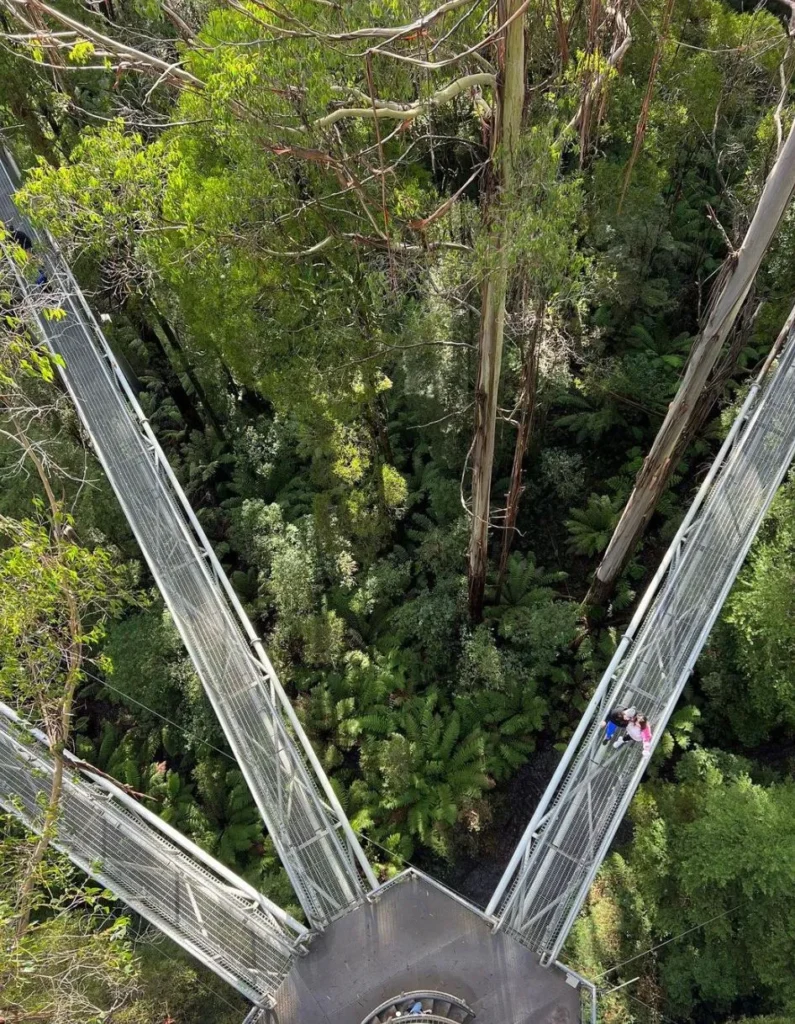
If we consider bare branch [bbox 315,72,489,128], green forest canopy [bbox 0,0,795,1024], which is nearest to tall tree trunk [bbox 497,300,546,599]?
green forest canopy [bbox 0,0,795,1024]

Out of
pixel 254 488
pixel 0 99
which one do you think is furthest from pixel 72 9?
pixel 254 488

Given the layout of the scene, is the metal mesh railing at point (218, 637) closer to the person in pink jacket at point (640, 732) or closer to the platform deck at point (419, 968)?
the platform deck at point (419, 968)

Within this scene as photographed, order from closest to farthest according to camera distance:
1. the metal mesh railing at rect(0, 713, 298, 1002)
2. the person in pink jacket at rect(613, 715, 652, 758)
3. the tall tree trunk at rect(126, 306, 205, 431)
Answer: the metal mesh railing at rect(0, 713, 298, 1002) → the person in pink jacket at rect(613, 715, 652, 758) → the tall tree trunk at rect(126, 306, 205, 431)

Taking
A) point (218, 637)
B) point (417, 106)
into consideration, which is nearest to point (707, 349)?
point (417, 106)

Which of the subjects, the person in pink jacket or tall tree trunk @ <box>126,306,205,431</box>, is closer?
the person in pink jacket

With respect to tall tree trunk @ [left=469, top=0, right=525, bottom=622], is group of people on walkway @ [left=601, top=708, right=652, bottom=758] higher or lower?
lower

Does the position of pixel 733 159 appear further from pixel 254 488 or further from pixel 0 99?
pixel 0 99

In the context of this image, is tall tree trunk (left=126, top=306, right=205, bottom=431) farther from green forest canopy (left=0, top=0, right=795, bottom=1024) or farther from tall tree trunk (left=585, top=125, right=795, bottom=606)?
tall tree trunk (left=585, top=125, right=795, bottom=606)

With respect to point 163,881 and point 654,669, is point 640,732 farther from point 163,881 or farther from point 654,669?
point 163,881
